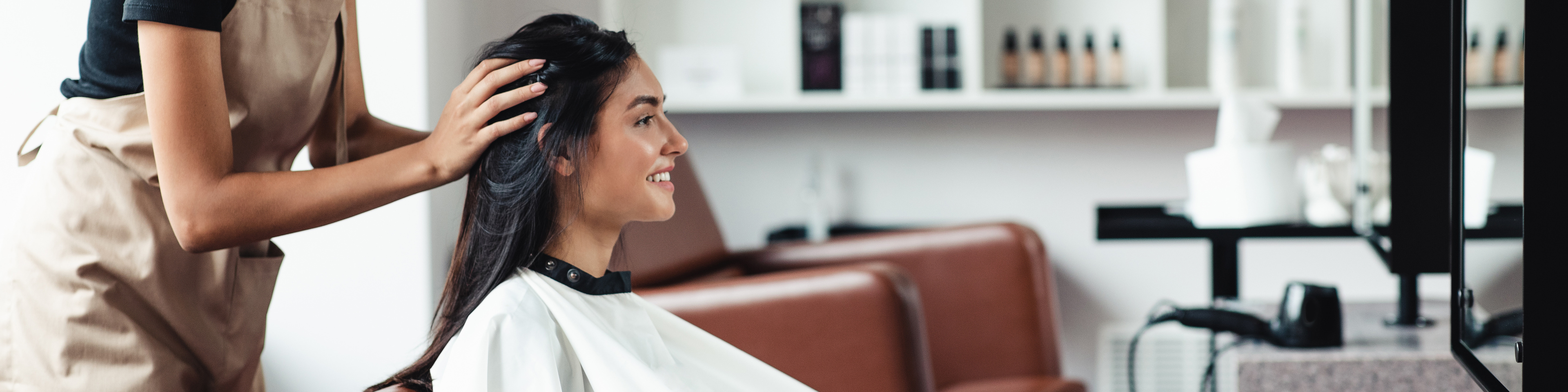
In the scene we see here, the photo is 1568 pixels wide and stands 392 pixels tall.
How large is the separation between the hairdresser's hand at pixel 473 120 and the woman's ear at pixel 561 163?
0.10ft

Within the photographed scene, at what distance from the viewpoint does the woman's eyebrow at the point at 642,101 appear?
0.90 metres

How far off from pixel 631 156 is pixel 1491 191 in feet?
2.43

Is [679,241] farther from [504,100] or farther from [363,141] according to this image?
[504,100]

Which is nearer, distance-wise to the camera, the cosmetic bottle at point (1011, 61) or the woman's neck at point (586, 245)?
the woman's neck at point (586, 245)

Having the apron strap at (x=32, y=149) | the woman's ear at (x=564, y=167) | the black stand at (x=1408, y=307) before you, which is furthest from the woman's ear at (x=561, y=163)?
the black stand at (x=1408, y=307)

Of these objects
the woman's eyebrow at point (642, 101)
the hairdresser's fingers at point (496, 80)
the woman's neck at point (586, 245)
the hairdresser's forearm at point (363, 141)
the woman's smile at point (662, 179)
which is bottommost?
the woman's neck at point (586, 245)

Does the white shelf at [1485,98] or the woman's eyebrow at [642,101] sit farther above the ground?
the woman's eyebrow at [642,101]

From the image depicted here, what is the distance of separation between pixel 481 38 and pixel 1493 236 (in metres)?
1.86

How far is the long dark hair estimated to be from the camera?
843 mm

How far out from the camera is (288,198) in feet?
2.47

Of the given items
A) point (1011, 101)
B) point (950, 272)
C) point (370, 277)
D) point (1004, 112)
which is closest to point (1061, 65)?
point (1011, 101)

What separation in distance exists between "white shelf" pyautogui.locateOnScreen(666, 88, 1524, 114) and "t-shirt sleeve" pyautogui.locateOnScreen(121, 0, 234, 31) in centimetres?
184

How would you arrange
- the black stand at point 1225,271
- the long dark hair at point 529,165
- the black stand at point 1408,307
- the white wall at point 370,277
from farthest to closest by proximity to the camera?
the black stand at point 1225,271
the white wall at point 370,277
the black stand at point 1408,307
the long dark hair at point 529,165

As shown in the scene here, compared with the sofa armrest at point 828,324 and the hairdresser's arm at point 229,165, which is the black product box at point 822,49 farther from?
the hairdresser's arm at point 229,165
